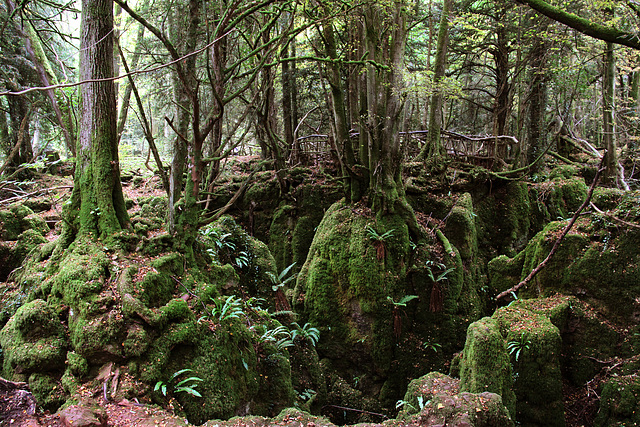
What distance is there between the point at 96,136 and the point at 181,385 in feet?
10.8

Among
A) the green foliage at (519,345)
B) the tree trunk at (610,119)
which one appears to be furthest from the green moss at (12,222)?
the tree trunk at (610,119)

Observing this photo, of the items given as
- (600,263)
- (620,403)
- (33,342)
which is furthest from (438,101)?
(33,342)

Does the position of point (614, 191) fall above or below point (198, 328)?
above

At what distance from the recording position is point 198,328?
4.04m

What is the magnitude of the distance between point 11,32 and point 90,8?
9780 mm

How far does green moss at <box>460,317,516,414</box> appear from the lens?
15.3ft

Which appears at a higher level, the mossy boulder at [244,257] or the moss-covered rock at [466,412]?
the mossy boulder at [244,257]

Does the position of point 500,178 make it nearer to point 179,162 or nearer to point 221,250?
point 221,250

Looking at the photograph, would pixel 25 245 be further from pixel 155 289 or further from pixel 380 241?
pixel 380 241

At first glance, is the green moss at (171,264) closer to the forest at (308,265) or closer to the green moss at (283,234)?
the forest at (308,265)

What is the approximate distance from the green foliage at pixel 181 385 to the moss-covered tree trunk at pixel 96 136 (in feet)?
6.60

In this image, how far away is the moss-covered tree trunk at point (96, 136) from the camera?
14.5 ft

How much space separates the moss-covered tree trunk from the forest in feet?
0.08

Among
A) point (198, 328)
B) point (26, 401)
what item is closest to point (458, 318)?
point (198, 328)
